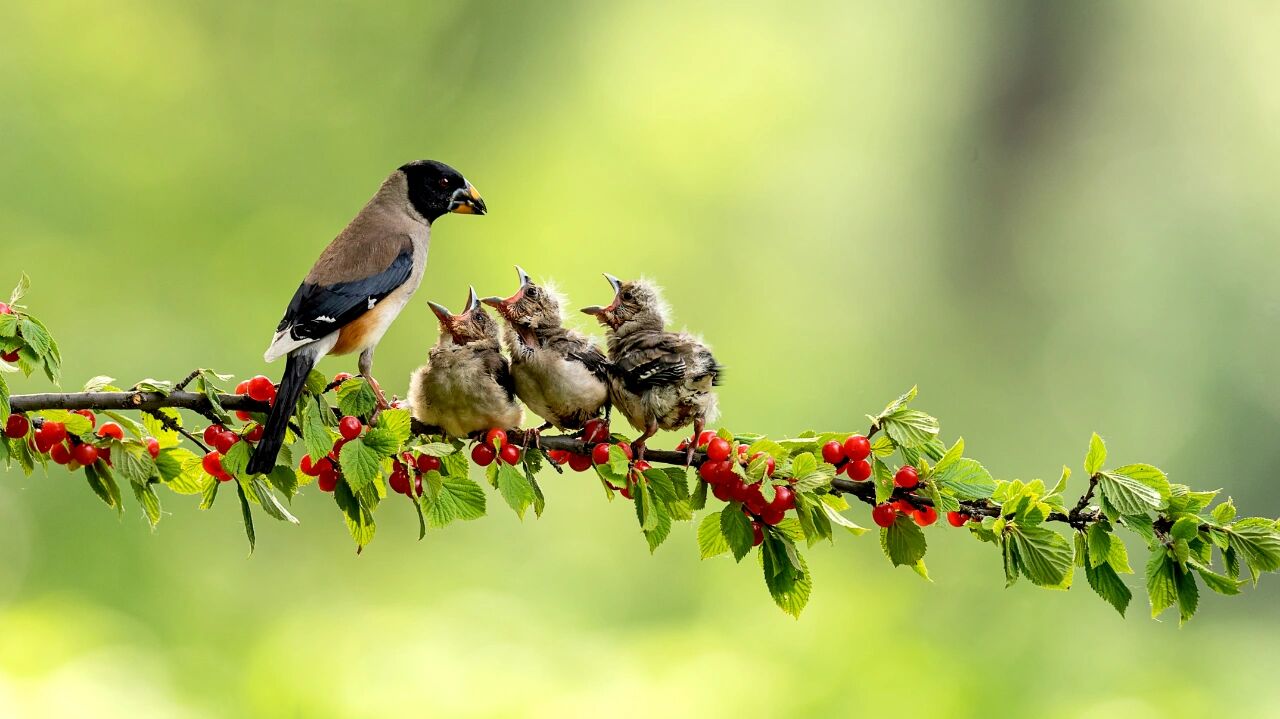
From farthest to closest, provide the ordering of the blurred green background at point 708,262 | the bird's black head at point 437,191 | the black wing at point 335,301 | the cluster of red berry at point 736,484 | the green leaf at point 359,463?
the blurred green background at point 708,262, the bird's black head at point 437,191, the black wing at point 335,301, the cluster of red berry at point 736,484, the green leaf at point 359,463

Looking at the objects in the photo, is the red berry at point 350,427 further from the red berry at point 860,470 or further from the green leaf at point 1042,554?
the green leaf at point 1042,554

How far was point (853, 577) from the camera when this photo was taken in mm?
7336

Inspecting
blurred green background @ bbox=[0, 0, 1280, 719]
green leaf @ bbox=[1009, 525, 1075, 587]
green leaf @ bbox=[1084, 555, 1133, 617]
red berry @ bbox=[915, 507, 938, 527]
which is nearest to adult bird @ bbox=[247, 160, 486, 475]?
red berry @ bbox=[915, 507, 938, 527]

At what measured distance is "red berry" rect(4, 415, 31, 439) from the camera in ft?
5.65

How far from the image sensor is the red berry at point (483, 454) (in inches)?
65.8

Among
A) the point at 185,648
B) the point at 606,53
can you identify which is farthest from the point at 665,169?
the point at 185,648

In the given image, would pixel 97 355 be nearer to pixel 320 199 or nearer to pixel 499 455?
pixel 320 199

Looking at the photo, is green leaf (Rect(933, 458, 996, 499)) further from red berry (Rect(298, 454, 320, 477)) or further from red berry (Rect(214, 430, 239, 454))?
red berry (Rect(214, 430, 239, 454))

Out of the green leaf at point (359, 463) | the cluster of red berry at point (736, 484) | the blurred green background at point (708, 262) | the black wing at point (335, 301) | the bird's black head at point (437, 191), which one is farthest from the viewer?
the blurred green background at point (708, 262)

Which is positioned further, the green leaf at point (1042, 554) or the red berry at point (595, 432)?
the red berry at point (595, 432)

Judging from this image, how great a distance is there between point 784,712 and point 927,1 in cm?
538

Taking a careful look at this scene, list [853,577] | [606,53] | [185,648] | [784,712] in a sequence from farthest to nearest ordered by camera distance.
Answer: [606,53] < [853,577] < [185,648] < [784,712]

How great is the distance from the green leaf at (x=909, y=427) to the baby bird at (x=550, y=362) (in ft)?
1.48

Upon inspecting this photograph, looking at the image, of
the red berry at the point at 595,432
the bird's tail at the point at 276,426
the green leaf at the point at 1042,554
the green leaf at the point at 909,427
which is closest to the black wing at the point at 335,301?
the bird's tail at the point at 276,426
